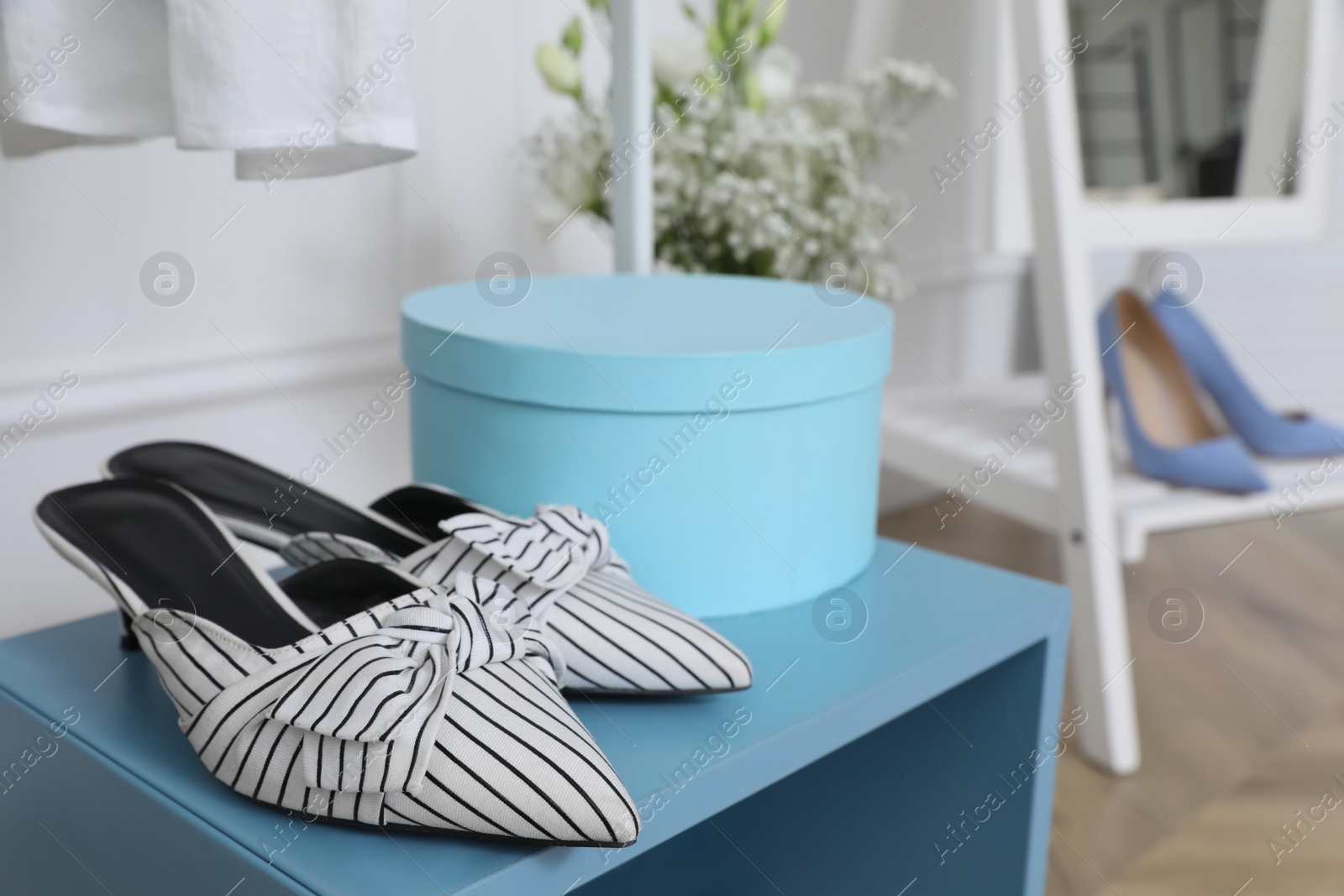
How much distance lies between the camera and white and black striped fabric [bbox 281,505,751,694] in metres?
0.51

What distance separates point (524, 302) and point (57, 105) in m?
0.29

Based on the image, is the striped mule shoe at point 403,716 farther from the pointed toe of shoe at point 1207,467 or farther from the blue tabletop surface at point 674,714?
the pointed toe of shoe at point 1207,467

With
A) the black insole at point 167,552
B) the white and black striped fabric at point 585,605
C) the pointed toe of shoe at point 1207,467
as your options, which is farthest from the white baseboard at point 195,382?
the pointed toe of shoe at point 1207,467

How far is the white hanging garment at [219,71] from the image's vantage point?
0.47 m

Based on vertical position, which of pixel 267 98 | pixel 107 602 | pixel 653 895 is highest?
pixel 267 98

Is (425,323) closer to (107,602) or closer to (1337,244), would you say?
(107,602)

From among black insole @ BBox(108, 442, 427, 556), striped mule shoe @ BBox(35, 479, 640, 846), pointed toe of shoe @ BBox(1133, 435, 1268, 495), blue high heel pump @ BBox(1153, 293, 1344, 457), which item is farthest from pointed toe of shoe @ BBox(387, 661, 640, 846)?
blue high heel pump @ BBox(1153, 293, 1344, 457)

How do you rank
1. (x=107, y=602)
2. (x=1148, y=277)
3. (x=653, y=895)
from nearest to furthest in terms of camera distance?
(x=653, y=895), (x=107, y=602), (x=1148, y=277)

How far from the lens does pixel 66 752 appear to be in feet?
1.64

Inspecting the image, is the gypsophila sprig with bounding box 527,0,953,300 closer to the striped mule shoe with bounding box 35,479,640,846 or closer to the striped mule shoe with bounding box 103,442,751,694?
the striped mule shoe with bounding box 103,442,751,694

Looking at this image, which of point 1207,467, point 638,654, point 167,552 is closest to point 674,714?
point 638,654

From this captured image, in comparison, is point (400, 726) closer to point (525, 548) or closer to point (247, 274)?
point (525, 548)

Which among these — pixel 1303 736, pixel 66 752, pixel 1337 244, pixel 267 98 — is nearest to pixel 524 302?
pixel 267 98

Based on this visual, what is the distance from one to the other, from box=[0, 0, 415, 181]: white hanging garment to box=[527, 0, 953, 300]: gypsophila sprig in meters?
0.50
